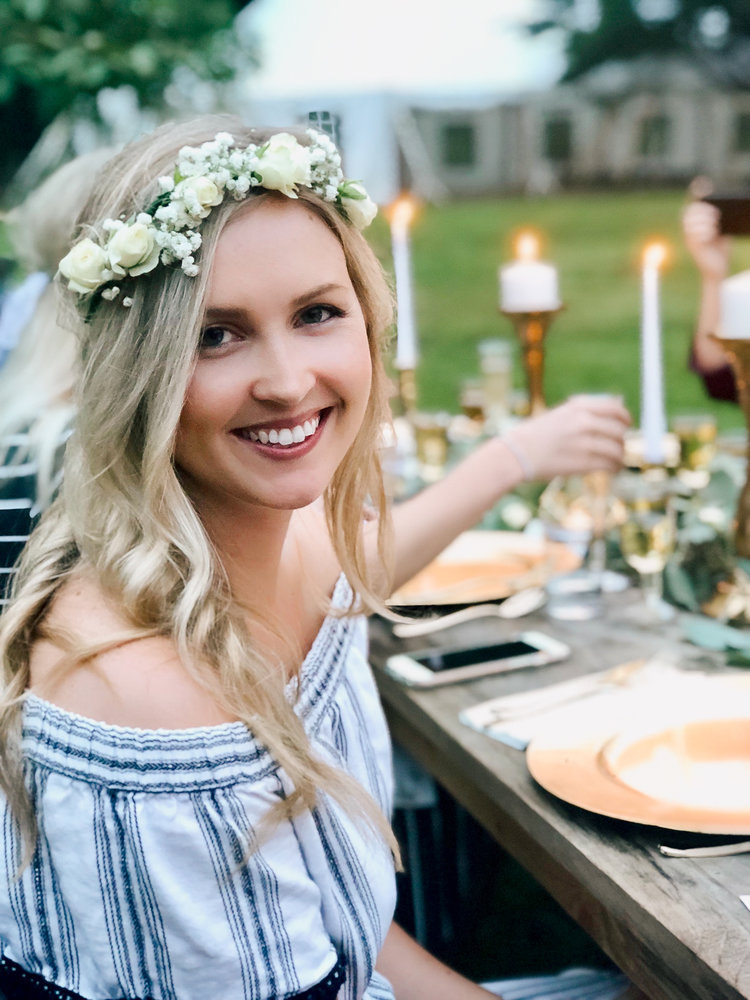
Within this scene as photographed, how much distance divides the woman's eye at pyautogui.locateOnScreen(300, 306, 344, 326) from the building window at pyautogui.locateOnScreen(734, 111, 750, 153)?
11.6 meters

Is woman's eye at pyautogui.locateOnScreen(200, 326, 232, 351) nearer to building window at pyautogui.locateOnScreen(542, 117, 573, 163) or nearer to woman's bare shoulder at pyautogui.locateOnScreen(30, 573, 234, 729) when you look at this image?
woman's bare shoulder at pyautogui.locateOnScreen(30, 573, 234, 729)

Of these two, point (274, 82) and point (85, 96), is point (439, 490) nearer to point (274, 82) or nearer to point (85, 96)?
point (85, 96)

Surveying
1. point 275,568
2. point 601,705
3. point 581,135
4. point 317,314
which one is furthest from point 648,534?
point 581,135

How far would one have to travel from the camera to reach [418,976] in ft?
4.82

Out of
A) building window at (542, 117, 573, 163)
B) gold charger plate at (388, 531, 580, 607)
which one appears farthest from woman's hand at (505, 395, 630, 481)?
building window at (542, 117, 573, 163)

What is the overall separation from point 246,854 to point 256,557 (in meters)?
0.42

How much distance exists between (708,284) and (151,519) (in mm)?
2071

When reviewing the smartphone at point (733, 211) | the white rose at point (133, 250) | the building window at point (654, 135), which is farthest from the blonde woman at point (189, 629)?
the building window at point (654, 135)

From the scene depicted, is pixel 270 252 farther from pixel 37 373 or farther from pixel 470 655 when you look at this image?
pixel 37 373

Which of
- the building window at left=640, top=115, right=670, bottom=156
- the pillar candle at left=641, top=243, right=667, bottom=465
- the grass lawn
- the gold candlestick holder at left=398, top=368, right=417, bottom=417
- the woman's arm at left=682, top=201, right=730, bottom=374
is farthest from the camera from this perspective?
the building window at left=640, top=115, right=670, bottom=156

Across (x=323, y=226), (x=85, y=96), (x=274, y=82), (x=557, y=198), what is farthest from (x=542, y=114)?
(x=323, y=226)

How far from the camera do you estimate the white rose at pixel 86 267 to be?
1.16 metres

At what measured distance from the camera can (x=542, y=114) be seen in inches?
465

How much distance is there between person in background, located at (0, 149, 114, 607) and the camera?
2.16 meters
